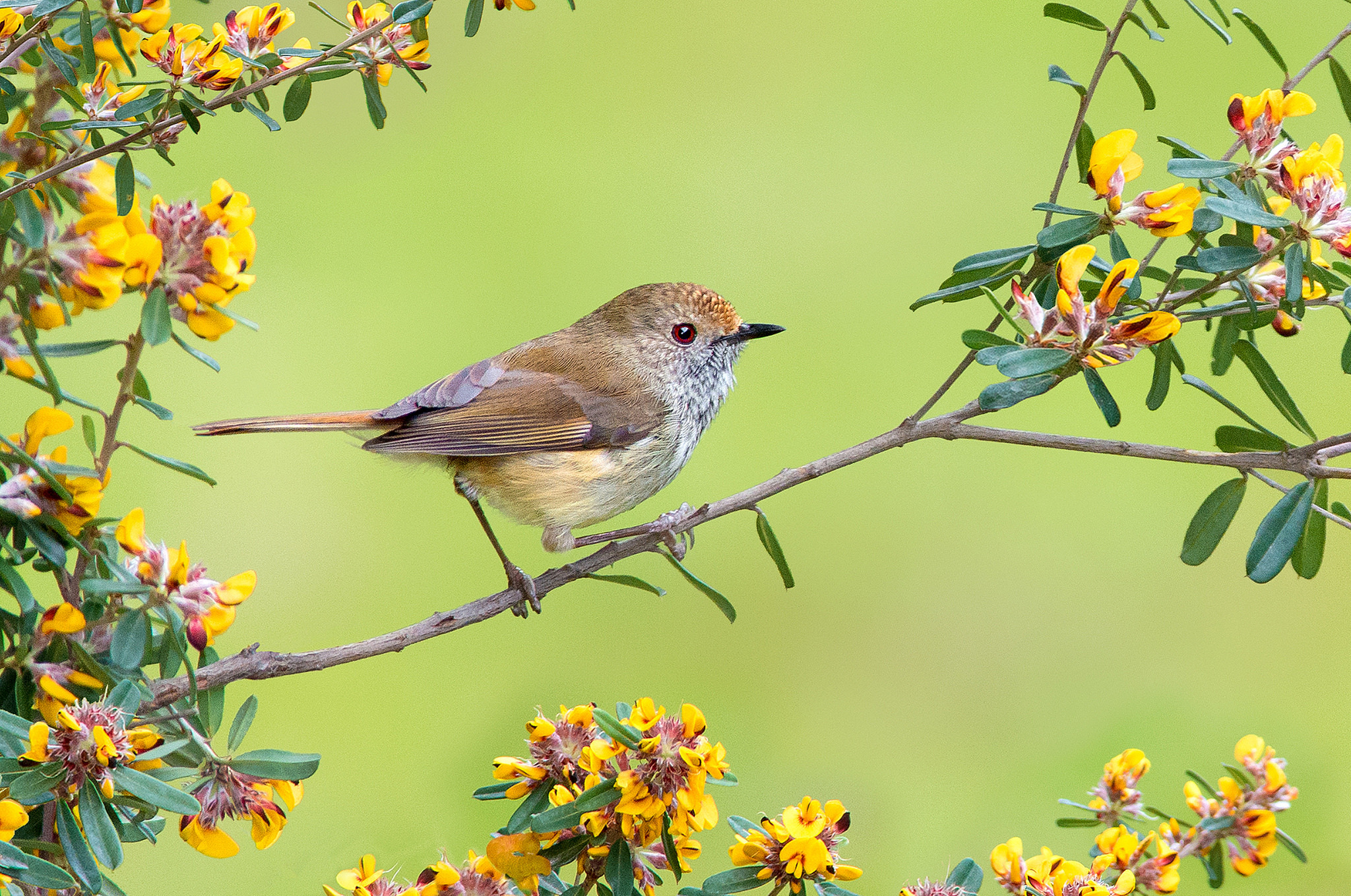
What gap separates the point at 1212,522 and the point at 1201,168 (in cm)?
42

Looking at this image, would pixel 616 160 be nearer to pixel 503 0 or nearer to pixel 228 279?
pixel 503 0

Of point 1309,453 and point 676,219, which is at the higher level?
point 676,219

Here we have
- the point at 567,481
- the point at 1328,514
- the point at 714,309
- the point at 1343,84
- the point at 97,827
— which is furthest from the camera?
the point at 714,309

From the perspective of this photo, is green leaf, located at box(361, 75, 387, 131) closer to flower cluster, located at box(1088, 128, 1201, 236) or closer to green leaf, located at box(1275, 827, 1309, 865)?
flower cluster, located at box(1088, 128, 1201, 236)

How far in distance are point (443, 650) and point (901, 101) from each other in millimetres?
2385

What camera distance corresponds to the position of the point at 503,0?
1.38 meters

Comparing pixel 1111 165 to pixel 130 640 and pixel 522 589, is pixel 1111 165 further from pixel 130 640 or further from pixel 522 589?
pixel 130 640

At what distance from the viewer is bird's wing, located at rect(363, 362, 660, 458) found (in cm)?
190

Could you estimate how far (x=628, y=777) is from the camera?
3.52 feet

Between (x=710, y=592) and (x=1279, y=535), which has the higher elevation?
(x=710, y=592)

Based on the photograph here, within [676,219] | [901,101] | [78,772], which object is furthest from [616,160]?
[78,772]

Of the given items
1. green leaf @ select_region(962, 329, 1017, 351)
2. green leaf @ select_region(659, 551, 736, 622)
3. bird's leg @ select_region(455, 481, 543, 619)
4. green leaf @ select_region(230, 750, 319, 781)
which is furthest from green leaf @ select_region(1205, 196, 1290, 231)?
green leaf @ select_region(230, 750, 319, 781)

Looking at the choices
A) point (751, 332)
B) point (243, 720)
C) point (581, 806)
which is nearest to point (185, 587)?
point (243, 720)

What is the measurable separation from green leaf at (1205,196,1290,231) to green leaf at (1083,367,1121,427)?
194mm
